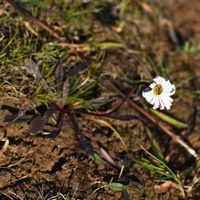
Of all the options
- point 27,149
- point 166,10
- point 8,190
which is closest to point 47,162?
point 27,149

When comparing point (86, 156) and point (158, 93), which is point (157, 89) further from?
point (86, 156)

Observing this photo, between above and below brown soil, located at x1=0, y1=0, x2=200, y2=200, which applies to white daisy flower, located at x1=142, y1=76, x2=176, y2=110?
above

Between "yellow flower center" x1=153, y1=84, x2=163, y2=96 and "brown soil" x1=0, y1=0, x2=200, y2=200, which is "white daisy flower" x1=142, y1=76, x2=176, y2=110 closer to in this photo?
"yellow flower center" x1=153, y1=84, x2=163, y2=96

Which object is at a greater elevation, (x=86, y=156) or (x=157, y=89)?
(x=157, y=89)

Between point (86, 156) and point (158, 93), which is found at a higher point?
point (158, 93)

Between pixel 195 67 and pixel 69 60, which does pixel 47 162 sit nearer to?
pixel 69 60

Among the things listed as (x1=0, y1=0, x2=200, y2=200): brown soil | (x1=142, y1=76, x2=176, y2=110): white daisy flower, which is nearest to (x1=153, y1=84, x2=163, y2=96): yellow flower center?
(x1=142, y1=76, x2=176, y2=110): white daisy flower

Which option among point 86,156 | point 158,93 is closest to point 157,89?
point 158,93

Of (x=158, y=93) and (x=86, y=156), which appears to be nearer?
(x=158, y=93)
